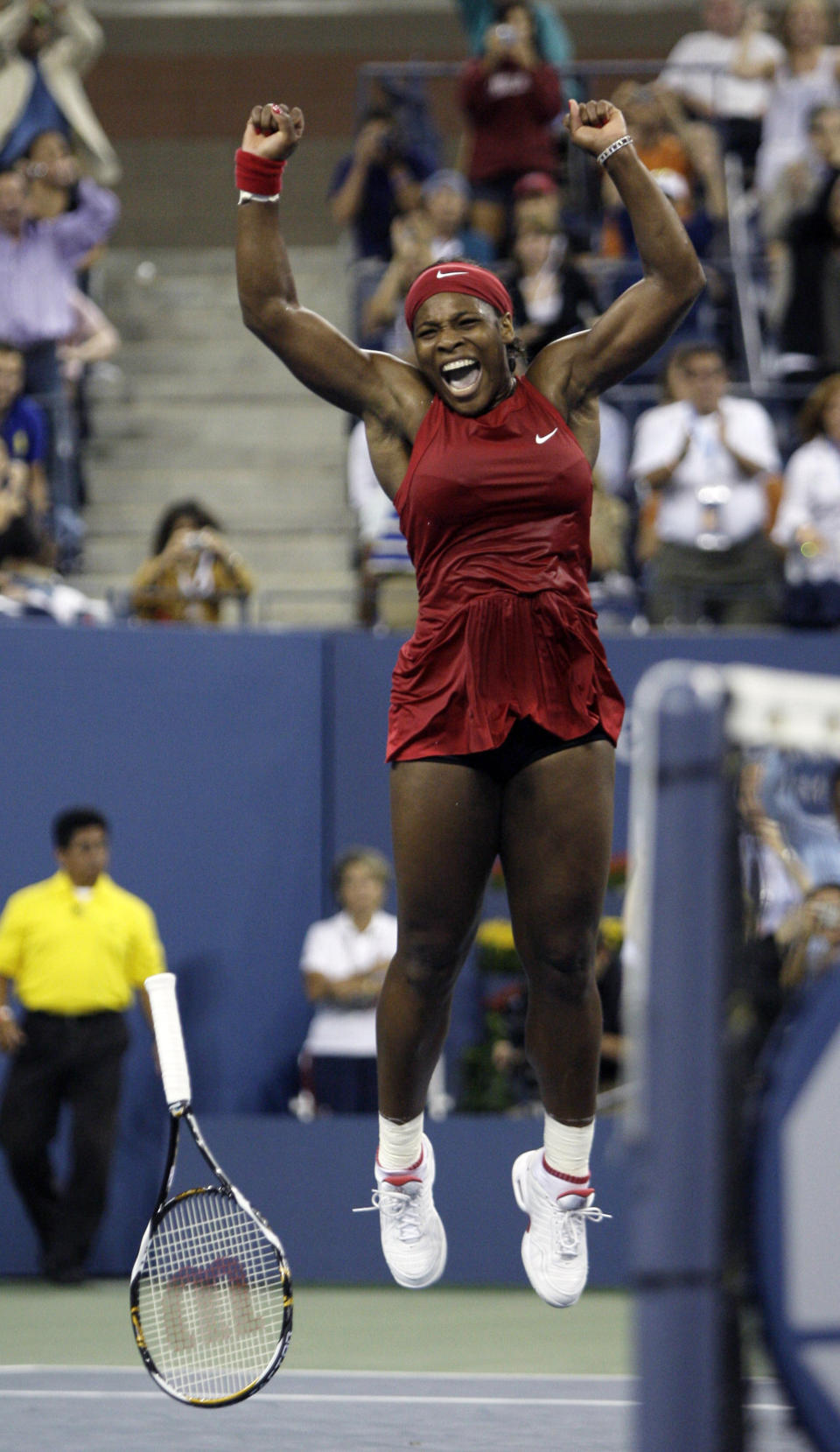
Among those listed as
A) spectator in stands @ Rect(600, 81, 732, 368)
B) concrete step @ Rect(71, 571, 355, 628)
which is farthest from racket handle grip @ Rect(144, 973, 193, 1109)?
spectator in stands @ Rect(600, 81, 732, 368)

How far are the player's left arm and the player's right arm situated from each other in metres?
0.35

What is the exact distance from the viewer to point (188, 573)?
36.2ft

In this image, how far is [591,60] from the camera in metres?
18.1

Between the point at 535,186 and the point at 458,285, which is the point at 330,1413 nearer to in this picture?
the point at 458,285

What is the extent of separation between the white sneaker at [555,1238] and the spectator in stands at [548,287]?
256 inches

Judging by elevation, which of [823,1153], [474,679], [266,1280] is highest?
[474,679]

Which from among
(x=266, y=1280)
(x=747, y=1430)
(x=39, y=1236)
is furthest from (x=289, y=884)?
(x=747, y=1430)

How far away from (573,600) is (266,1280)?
6.55ft

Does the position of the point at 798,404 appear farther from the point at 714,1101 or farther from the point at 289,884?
the point at 714,1101

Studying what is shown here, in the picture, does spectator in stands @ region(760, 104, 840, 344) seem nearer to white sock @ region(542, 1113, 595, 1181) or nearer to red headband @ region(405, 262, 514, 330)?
red headband @ region(405, 262, 514, 330)

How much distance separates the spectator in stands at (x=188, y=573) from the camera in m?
10.9

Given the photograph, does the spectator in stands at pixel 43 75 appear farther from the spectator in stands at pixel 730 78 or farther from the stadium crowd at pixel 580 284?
the spectator in stands at pixel 730 78

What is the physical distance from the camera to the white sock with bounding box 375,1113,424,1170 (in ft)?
17.6

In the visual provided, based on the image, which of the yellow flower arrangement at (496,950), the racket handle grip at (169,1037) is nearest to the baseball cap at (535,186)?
the yellow flower arrangement at (496,950)
